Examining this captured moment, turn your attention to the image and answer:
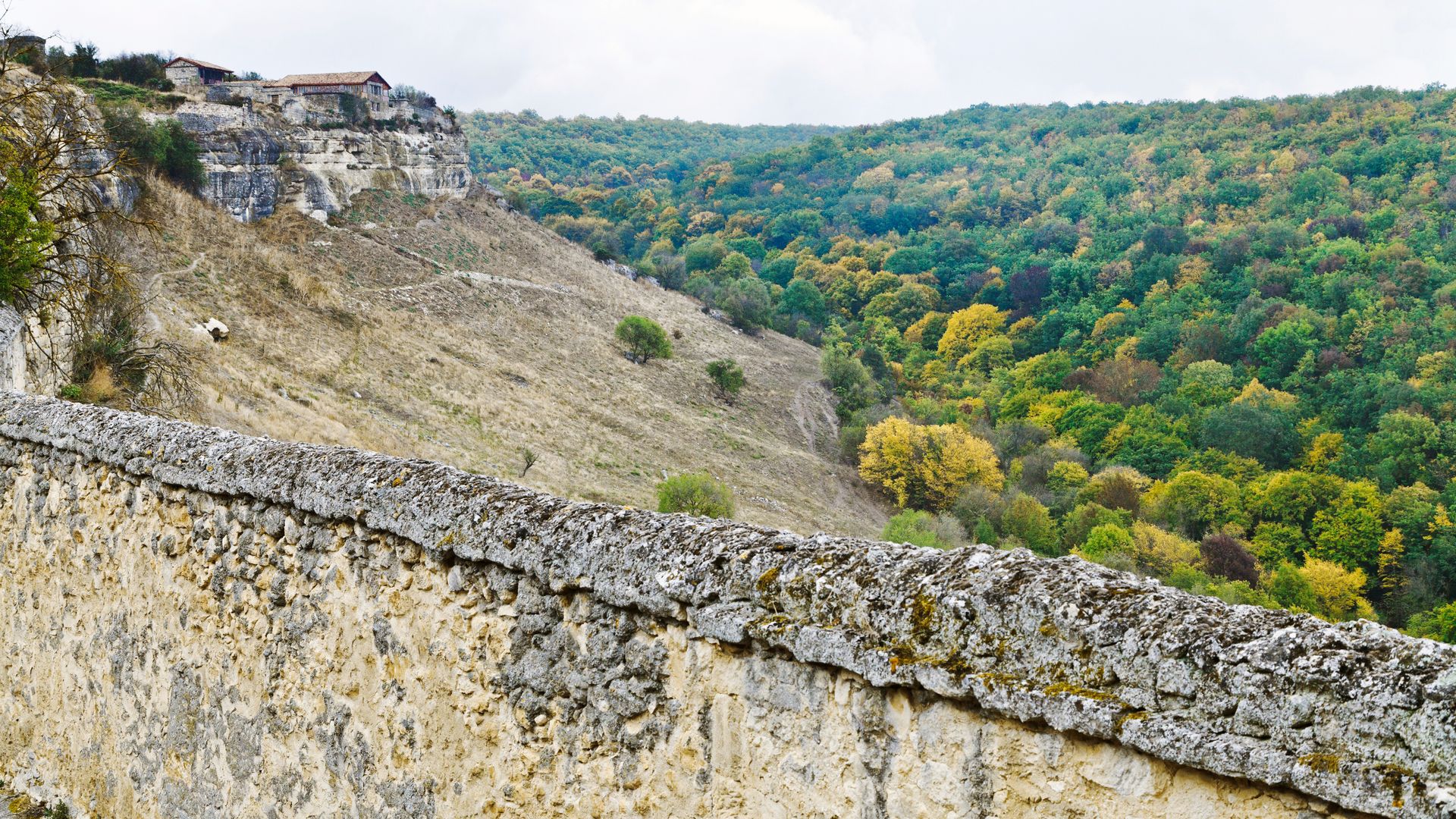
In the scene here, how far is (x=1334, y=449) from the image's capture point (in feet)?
148

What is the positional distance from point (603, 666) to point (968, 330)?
67.8 meters

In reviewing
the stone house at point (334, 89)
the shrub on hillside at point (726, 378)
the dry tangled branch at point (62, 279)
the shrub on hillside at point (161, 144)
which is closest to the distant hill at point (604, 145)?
the stone house at point (334, 89)

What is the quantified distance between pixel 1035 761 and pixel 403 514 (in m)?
2.13

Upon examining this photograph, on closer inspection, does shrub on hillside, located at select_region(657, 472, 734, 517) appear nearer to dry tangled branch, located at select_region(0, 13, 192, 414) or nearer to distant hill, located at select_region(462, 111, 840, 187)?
dry tangled branch, located at select_region(0, 13, 192, 414)

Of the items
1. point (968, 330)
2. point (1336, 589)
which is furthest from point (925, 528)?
point (968, 330)

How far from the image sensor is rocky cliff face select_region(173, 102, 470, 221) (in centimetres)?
3844

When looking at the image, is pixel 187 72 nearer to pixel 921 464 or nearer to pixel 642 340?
pixel 642 340

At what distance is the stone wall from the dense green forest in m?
26.3

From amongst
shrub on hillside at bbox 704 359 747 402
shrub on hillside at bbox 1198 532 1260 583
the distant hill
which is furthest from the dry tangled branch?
the distant hill

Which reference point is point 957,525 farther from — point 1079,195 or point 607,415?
point 1079,195

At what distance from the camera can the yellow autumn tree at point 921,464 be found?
4091 centimetres

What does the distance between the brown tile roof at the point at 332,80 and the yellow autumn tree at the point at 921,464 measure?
28.2 metres

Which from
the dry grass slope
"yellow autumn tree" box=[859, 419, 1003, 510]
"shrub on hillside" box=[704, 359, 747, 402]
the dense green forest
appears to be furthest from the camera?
"shrub on hillside" box=[704, 359, 747, 402]

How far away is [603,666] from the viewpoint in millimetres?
2941
